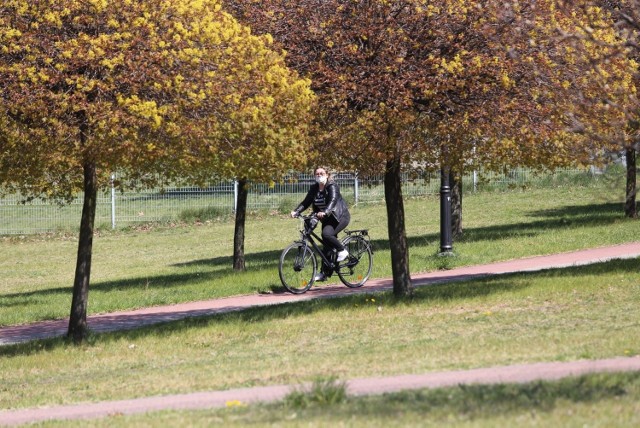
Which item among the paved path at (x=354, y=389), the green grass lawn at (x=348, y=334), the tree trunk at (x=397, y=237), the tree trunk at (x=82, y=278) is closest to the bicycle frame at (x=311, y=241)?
the green grass lawn at (x=348, y=334)

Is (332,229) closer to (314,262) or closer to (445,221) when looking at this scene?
(314,262)

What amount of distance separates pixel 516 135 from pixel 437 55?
137 centimetres

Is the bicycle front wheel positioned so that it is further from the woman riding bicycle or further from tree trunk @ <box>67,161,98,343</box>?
tree trunk @ <box>67,161,98,343</box>

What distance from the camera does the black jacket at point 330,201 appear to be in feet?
58.6

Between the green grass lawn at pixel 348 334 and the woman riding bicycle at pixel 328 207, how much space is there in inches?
58.2

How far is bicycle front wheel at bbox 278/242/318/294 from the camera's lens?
18109mm

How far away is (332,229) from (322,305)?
8.86 feet

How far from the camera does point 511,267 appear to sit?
781 inches

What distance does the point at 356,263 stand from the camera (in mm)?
18578

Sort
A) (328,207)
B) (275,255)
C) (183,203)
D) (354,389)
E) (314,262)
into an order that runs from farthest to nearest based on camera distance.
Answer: (183,203) < (275,255) < (314,262) < (328,207) < (354,389)

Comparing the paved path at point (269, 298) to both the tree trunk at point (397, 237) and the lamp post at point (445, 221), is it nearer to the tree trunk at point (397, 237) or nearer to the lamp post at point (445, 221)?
the lamp post at point (445, 221)

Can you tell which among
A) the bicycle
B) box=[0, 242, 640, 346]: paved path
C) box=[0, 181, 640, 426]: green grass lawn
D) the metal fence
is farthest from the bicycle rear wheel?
the metal fence

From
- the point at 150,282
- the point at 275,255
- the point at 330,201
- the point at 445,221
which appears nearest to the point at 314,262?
the point at 330,201

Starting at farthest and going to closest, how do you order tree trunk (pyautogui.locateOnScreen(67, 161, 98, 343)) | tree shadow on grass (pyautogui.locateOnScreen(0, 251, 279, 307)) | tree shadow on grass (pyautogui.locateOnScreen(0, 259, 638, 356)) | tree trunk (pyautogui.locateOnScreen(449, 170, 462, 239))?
tree trunk (pyautogui.locateOnScreen(449, 170, 462, 239)) < tree shadow on grass (pyautogui.locateOnScreen(0, 251, 279, 307)) < tree shadow on grass (pyautogui.locateOnScreen(0, 259, 638, 356)) < tree trunk (pyautogui.locateOnScreen(67, 161, 98, 343))
